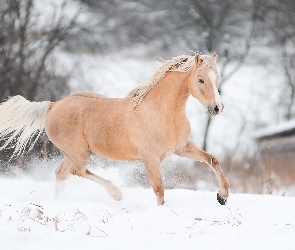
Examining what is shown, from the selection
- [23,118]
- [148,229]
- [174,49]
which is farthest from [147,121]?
[174,49]

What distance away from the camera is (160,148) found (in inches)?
214

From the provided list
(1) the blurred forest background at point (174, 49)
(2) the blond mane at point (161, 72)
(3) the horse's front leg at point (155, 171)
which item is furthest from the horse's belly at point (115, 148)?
(1) the blurred forest background at point (174, 49)

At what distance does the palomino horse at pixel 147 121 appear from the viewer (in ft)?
17.5

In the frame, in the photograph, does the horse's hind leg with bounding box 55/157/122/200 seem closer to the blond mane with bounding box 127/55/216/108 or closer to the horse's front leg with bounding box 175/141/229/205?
the horse's front leg with bounding box 175/141/229/205

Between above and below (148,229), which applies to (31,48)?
below

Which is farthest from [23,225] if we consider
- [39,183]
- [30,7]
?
[30,7]

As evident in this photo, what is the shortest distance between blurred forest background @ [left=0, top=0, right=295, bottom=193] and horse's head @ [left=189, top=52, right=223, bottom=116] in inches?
163

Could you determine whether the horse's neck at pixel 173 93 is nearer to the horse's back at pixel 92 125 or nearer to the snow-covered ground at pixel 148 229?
the horse's back at pixel 92 125

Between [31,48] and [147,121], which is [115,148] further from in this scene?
[31,48]

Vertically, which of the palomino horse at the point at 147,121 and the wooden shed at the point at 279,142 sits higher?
the palomino horse at the point at 147,121

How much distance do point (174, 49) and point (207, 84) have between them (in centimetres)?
1193

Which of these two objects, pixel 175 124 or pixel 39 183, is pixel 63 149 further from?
pixel 175 124

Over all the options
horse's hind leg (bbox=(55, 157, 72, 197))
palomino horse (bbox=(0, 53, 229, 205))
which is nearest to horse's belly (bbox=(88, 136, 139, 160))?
palomino horse (bbox=(0, 53, 229, 205))

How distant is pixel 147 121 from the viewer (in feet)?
18.2
